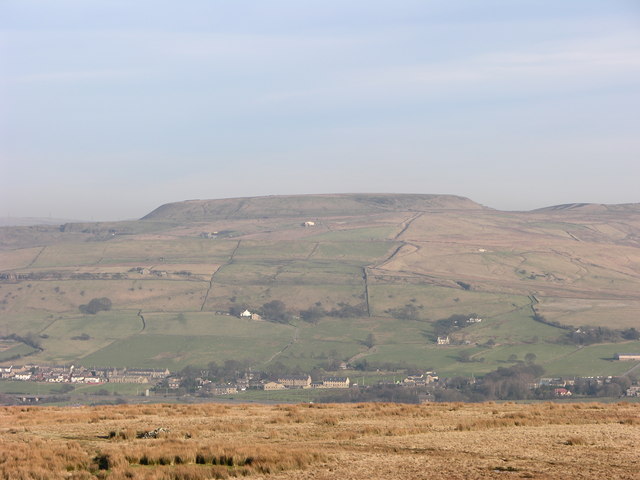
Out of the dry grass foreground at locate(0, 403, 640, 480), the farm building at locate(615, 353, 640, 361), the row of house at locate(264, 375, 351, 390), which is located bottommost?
the row of house at locate(264, 375, 351, 390)

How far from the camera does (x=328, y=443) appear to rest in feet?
92.0

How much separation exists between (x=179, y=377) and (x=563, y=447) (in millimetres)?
120808

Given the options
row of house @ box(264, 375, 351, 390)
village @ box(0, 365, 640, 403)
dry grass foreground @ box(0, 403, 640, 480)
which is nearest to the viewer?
dry grass foreground @ box(0, 403, 640, 480)

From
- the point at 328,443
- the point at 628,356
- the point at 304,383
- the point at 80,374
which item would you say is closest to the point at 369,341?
the point at 304,383

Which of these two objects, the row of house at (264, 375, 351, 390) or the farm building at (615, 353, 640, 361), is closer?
the row of house at (264, 375, 351, 390)

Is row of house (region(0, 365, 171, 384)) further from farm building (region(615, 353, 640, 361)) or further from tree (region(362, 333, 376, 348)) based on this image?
farm building (region(615, 353, 640, 361))

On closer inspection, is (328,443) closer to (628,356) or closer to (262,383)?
(262,383)

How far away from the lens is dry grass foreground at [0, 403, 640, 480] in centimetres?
2284

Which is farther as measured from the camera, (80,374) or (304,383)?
(80,374)

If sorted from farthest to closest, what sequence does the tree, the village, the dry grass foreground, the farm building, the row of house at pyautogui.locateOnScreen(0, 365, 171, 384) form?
the tree → the farm building → the row of house at pyautogui.locateOnScreen(0, 365, 171, 384) → the village → the dry grass foreground

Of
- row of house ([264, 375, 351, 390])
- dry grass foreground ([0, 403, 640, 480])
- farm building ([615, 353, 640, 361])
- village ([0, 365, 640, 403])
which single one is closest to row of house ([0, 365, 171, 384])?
village ([0, 365, 640, 403])

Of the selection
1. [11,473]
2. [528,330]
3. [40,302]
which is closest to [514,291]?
[528,330]

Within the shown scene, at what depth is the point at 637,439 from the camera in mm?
28312

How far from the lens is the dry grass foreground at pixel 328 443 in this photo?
2284 cm
